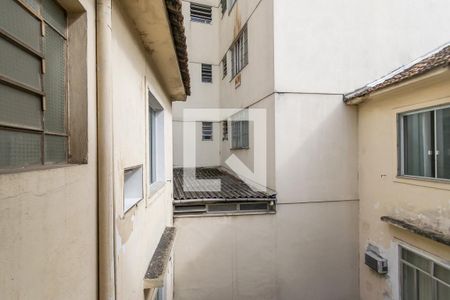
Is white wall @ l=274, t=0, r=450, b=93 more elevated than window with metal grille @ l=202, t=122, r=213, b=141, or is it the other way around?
white wall @ l=274, t=0, r=450, b=93

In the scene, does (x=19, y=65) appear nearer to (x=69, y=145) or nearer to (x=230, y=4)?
(x=69, y=145)

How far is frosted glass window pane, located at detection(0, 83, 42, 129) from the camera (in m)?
1.17

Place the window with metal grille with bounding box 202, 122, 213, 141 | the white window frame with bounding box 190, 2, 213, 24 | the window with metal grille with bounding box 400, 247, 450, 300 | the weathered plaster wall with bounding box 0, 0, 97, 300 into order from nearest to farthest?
the weathered plaster wall with bounding box 0, 0, 97, 300, the window with metal grille with bounding box 400, 247, 450, 300, the white window frame with bounding box 190, 2, 213, 24, the window with metal grille with bounding box 202, 122, 213, 141

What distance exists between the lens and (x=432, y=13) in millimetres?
8266

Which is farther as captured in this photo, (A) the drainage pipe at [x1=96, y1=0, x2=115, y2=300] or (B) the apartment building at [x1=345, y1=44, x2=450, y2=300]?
(B) the apartment building at [x1=345, y1=44, x2=450, y2=300]

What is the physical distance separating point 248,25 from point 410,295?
936cm

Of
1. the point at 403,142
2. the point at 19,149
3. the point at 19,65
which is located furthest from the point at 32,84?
the point at 403,142

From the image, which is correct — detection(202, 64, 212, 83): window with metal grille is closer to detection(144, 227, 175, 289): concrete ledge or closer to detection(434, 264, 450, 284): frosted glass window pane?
detection(144, 227, 175, 289): concrete ledge

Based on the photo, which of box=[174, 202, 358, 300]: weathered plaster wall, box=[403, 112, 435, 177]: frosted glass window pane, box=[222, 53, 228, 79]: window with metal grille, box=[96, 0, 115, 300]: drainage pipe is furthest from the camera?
box=[222, 53, 228, 79]: window with metal grille

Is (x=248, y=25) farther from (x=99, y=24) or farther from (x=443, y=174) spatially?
(x=99, y=24)

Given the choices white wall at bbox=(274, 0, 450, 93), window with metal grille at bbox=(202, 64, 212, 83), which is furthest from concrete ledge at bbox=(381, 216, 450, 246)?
window with metal grille at bbox=(202, 64, 212, 83)

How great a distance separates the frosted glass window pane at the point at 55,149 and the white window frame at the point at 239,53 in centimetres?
907

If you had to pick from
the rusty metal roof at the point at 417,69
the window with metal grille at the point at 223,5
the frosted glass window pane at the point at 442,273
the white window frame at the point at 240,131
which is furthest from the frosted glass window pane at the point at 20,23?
the window with metal grille at the point at 223,5

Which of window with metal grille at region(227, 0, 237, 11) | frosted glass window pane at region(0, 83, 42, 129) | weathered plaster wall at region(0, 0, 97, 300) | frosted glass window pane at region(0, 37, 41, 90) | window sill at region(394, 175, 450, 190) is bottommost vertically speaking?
window sill at region(394, 175, 450, 190)
